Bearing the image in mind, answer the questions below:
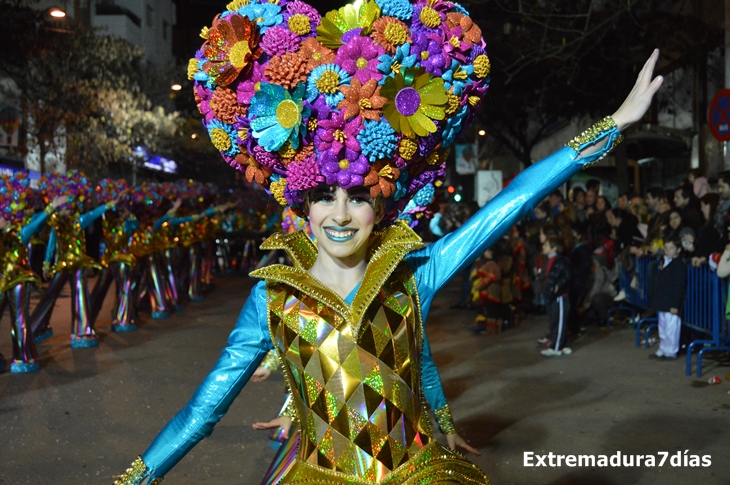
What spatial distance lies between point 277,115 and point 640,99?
116cm

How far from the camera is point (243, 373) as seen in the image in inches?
109

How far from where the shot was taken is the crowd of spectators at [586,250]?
→ 1014 cm

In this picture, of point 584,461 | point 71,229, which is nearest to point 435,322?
point 71,229

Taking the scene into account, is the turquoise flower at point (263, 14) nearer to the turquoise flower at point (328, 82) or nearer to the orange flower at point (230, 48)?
the orange flower at point (230, 48)

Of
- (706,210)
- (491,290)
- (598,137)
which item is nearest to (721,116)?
(706,210)

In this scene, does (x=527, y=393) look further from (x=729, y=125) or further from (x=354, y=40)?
(x=354, y=40)

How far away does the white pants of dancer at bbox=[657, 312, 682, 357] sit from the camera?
9491mm

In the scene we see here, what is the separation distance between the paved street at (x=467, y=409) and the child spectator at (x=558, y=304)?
239 mm

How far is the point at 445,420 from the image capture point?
341 cm

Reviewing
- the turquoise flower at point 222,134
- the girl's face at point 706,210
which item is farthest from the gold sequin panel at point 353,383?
the girl's face at point 706,210

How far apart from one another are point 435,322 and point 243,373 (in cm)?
1084

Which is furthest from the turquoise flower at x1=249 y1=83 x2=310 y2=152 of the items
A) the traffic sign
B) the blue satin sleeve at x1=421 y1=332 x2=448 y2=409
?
the traffic sign

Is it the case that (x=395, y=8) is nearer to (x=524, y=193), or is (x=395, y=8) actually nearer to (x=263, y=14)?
(x=263, y=14)

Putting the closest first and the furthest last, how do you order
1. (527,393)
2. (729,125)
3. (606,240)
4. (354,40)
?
(354,40) < (527,393) < (729,125) < (606,240)
